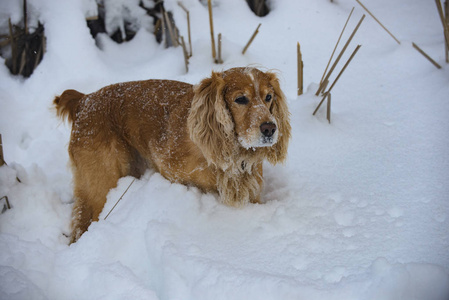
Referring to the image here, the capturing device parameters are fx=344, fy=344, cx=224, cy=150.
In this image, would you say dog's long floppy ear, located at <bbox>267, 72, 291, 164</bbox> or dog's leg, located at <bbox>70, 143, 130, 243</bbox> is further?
dog's leg, located at <bbox>70, 143, 130, 243</bbox>

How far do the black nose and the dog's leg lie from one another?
48.8 inches

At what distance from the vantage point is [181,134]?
8.39 ft

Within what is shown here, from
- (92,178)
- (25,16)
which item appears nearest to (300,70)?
(92,178)

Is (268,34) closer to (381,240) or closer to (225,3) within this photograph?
(225,3)

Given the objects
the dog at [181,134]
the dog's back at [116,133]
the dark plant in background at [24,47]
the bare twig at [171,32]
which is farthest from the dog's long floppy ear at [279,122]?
the dark plant in background at [24,47]

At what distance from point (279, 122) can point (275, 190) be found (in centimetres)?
53

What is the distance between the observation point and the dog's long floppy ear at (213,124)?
229 cm

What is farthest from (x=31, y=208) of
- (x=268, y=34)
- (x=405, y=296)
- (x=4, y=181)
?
(x=268, y=34)

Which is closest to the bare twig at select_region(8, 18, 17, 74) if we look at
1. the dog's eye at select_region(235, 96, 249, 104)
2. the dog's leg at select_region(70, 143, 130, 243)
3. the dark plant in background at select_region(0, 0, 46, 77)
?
the dark plant in background at select_region(0, 0, 46, 77)

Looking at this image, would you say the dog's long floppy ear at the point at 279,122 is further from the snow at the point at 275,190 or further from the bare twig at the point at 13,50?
the bare twig at the point at 13,50

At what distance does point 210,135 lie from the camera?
7.65ft

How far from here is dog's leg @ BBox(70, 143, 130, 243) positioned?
2.61m

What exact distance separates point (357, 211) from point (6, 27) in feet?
14.1

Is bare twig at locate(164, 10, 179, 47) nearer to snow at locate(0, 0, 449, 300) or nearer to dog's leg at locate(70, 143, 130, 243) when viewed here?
snow at locate(0, 0, 449, 300)
